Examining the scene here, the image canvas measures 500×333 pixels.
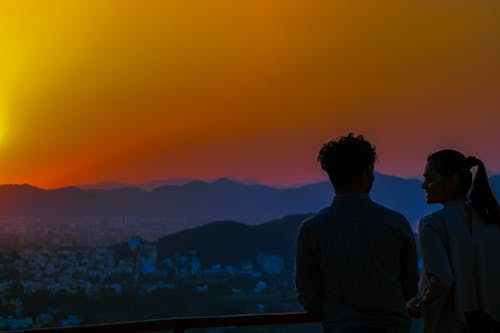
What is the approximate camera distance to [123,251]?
33375 millimetres

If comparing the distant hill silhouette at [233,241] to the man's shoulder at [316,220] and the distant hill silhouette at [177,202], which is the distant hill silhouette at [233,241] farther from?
the man's shoulder at [316,220]

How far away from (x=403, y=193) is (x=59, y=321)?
13610 millimetres

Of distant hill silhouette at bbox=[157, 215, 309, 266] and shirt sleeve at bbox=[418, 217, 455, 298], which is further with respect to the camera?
distant hill silhouette at bbox=[157, 215, 309, 266]

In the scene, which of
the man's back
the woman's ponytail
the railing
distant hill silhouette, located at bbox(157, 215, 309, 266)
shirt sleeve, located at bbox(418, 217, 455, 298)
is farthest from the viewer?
distant hill silhouette, located at bbox(157, 215, 309, 266)

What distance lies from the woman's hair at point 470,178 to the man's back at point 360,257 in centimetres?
38

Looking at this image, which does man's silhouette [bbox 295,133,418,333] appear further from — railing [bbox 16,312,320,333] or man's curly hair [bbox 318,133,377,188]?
railing [bbox 16,312,320,333]

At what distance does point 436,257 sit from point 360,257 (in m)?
0.36

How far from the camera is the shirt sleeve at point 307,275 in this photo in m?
2.21

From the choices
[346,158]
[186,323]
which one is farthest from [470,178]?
[186,323]

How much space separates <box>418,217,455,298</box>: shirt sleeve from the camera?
2273 mm

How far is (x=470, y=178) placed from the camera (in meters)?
2.45

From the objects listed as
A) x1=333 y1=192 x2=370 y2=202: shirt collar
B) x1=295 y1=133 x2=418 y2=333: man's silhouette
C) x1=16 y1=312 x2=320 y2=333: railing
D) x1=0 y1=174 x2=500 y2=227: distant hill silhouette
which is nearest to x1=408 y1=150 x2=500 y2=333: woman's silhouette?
x1=295 y1=133 x2=418 y2=333: man's silhouette

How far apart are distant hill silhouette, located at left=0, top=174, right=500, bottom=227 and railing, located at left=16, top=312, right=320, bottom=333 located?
21.6m

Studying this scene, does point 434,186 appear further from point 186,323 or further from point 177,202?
point 177,202
